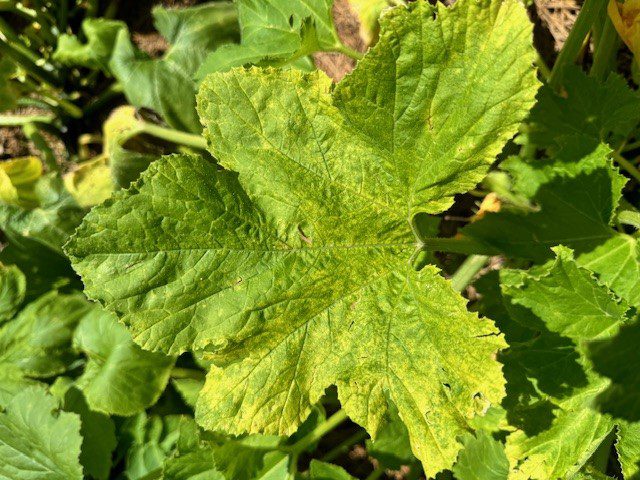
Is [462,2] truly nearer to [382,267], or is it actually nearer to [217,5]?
[382,267]

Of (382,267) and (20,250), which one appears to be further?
(20,250)

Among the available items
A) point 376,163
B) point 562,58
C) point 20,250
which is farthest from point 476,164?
point 20,250

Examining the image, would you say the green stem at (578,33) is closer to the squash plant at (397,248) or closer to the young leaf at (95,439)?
the squash plant at (397,248)

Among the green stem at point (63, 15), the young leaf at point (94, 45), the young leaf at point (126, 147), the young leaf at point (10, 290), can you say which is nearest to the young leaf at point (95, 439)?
the young leaf at point (10, 290)

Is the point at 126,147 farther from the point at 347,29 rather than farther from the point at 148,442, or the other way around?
the point at 148,442

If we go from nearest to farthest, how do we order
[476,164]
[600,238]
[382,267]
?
[476,164] < [382,267] < [600,238]

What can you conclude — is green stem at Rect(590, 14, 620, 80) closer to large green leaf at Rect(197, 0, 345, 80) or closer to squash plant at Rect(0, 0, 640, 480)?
squash plant at Rect(0, 0, 640, 480)
